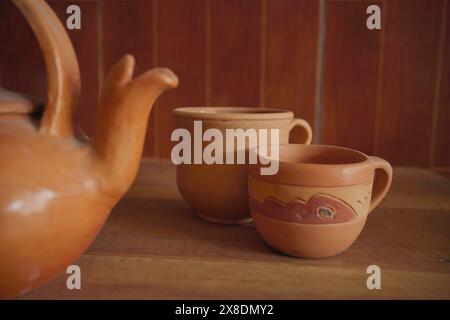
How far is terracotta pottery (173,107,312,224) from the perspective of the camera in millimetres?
511

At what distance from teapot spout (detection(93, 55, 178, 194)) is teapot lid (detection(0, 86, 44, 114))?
0.18 feet

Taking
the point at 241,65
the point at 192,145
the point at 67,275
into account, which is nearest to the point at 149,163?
the point at 241,65

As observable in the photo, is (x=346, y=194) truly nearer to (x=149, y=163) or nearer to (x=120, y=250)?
(x=120, y=250)

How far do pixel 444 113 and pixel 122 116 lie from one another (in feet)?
3.14

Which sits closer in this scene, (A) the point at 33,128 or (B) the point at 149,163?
(A) the point at 33,128

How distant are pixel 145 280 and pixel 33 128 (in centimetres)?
17

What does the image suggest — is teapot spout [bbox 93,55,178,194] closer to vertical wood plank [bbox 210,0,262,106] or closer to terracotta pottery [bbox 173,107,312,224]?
terracotta pottery [bbox 173,107,312,224]

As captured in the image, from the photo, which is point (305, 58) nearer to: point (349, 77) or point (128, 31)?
point (349, 77)

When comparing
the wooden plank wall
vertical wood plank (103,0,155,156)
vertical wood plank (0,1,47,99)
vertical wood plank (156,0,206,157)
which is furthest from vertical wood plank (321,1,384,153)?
vertical wood plank (0,1,47,99)

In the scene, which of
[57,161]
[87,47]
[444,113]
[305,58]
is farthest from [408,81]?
[57,161]

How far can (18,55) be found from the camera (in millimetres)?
Result: 1140

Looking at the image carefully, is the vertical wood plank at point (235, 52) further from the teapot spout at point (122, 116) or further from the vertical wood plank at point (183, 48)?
the teapot spout at point (122, 116)

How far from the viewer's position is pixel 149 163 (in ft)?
3.35

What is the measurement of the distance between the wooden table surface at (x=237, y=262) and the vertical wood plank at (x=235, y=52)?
539mm
